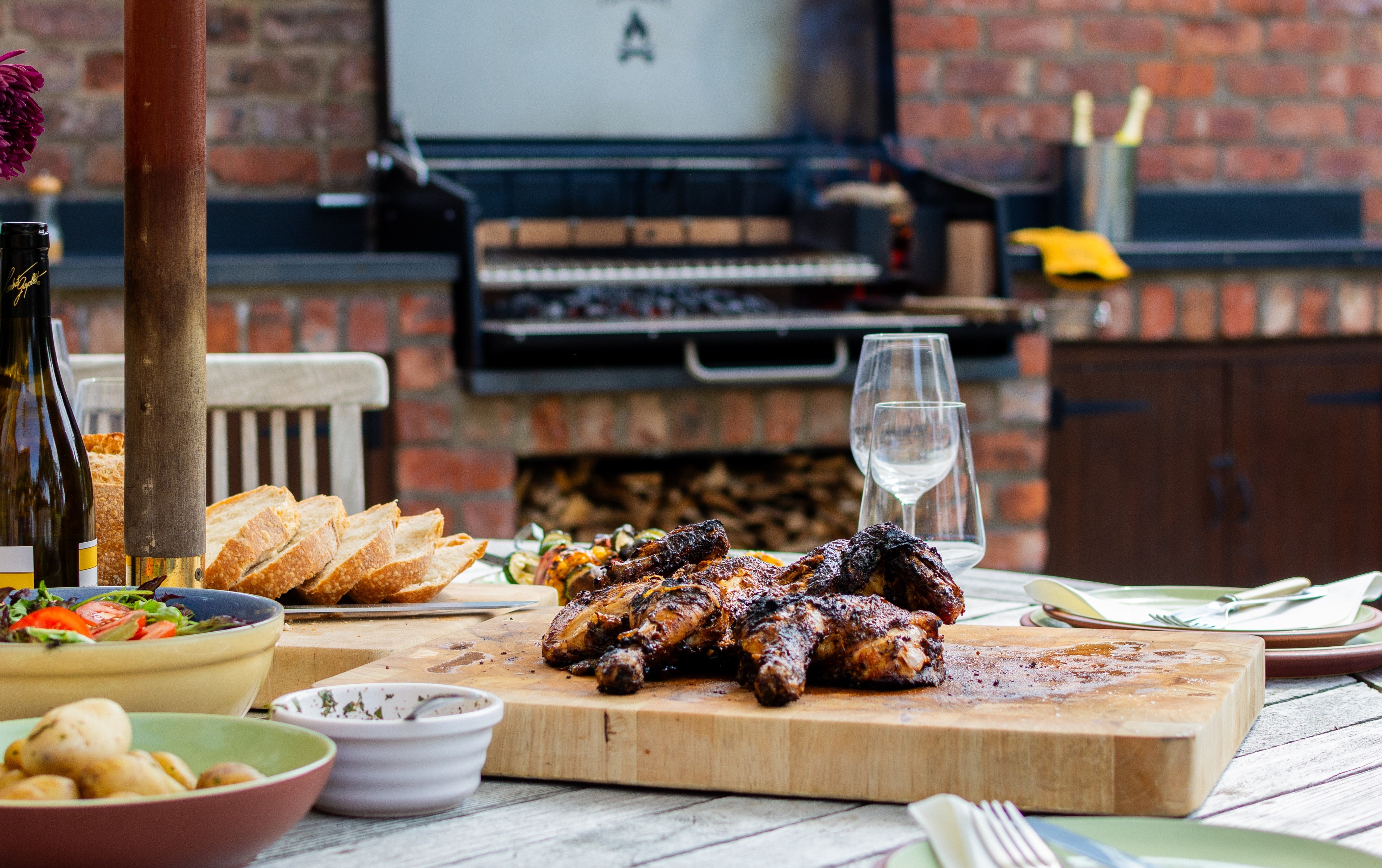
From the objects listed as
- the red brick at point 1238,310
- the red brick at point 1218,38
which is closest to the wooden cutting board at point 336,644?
the red brick at point 1238,310

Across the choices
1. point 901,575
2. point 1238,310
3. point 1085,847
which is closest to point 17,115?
point 901,575

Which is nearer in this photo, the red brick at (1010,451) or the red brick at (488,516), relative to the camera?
the red brick at (488,516)

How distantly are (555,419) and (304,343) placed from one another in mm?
490

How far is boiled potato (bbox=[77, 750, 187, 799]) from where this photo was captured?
1.87ft

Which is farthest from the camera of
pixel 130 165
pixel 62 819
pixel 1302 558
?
pixel 1302 558

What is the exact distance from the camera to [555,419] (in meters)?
2.77

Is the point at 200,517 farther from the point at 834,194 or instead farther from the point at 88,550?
the point at 834,194

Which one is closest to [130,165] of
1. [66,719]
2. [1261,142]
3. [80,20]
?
[66,719]

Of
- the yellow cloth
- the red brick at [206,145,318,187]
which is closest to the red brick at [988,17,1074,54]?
the yellow cloth

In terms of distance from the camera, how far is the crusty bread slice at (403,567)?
1.09 meters

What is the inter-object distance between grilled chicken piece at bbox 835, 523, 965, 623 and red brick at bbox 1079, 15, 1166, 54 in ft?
10.4

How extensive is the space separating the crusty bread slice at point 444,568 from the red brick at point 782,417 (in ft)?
5.30

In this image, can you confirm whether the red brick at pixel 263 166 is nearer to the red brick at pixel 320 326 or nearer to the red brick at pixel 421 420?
the red brick at pixel 320 326

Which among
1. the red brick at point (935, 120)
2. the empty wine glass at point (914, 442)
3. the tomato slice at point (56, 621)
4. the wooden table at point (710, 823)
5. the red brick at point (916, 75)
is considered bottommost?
the wooden table at point (710, 823)
